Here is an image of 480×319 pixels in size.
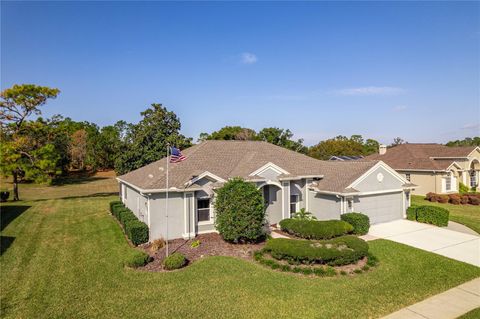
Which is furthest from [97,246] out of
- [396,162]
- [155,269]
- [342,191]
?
[396,162]

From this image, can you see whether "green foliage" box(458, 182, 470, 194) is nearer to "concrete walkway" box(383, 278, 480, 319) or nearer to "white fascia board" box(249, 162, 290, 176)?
"white fascia board" box(249, 162, 290, 176)

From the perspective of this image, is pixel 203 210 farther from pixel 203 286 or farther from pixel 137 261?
pixel 203 286

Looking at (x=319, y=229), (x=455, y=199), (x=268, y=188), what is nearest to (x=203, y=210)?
(x=268, y=188)

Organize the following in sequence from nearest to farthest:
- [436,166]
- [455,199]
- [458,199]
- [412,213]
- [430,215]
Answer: [430,215] → [412,213] → [458,199] → [455,199] → [436,166]

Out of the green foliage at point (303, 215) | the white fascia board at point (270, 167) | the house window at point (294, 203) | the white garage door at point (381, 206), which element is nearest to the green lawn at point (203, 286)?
the white garage door at point (381, 206)

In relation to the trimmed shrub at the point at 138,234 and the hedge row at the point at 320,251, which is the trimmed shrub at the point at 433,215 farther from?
the trimmed shrub at the point at 138,234

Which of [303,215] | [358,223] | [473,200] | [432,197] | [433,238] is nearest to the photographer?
[433,238]

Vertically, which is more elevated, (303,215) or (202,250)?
(303,215)
